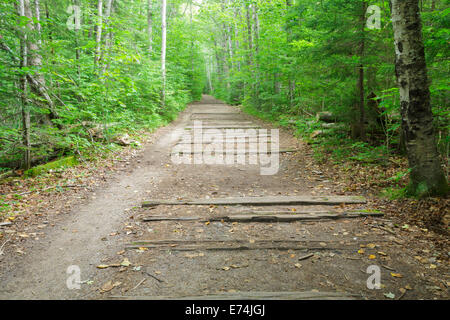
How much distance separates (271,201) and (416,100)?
3.14 metres

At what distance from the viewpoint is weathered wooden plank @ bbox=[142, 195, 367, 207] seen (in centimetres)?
513

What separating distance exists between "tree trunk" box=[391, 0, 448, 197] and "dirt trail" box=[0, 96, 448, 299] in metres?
1.24

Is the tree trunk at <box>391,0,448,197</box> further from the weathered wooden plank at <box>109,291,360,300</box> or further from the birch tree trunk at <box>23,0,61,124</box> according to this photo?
the birch tree trunk at <box>23,0,61,124</box>

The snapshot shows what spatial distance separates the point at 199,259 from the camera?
11.8ft

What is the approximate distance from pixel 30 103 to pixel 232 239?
21.5ft

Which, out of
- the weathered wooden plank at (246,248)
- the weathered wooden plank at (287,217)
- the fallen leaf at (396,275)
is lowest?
the fallen leaf at (396,275)

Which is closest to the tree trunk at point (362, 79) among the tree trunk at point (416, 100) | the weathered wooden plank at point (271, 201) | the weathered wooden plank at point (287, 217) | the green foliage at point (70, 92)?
the tree trunk at point (416, 100)

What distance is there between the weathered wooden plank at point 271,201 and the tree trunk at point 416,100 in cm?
116

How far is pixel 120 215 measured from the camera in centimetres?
506

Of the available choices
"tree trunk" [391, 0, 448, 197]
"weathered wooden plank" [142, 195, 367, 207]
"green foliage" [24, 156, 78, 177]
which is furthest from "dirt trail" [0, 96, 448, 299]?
"green foliage" [24, 156, 78, 177]

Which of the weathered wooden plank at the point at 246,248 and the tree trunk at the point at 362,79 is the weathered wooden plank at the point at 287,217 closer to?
the weathered wooden plank at the point at 246,248

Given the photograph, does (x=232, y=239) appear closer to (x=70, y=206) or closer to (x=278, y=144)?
(x=70, y=206)

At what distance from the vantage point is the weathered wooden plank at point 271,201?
202 inches

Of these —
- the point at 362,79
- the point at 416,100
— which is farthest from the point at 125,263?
the point at 362,79
